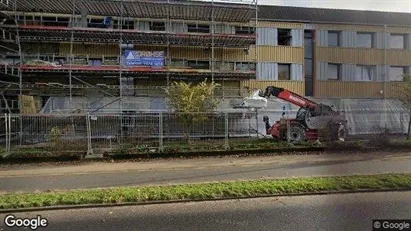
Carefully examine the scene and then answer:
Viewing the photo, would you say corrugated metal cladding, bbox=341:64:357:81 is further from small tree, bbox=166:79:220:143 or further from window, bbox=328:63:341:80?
small tree, bbox=166:79:220:143

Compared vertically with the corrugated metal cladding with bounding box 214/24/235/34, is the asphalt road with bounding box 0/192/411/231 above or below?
below

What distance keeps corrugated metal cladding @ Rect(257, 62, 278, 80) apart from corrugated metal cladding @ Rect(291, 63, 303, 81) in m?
1.32

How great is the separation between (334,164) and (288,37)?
2214cm

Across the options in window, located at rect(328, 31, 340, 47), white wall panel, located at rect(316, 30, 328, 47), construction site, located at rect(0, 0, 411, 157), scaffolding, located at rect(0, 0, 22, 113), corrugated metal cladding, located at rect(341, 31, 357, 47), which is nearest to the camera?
scaffolding, located at rect(0, 0, 22, 113)

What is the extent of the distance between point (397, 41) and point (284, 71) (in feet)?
29.3

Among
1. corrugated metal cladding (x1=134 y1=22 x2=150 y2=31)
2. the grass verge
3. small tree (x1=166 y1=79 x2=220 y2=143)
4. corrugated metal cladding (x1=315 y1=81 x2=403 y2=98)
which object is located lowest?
the grass verge

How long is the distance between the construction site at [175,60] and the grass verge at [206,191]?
9051 mm

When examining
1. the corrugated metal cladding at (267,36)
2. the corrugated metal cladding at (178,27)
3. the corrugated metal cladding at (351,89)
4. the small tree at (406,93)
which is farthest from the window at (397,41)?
the corrugated metal cladding at (178,27)

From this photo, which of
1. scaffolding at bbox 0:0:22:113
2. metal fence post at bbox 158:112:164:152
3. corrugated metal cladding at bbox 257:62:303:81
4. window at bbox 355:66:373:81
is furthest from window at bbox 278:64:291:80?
scaffolding at bbox 0:0:22:113

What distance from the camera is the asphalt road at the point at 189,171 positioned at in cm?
873

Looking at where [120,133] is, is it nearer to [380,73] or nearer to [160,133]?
[160,133]

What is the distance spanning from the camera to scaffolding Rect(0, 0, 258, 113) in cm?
2231

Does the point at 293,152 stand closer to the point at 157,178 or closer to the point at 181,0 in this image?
the point at 157,178

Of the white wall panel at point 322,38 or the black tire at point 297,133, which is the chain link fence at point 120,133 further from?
the white wall panel at point 322,38
